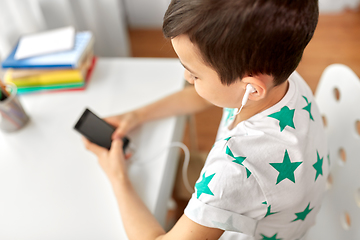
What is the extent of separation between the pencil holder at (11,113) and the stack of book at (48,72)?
9cm

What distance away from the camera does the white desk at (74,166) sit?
2.09 ft

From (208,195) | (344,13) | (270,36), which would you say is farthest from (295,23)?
(344,13)

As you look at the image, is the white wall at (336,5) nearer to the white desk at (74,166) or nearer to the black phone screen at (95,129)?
the white desk at (74,166)

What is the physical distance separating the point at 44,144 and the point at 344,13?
2.31 m

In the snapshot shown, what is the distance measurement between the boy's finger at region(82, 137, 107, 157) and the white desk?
0.03 m

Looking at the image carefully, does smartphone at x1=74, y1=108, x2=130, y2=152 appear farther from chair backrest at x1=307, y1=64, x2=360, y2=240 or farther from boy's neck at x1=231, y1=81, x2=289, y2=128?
chair backrest at x1=307, y1=64, x2=360, y2=240

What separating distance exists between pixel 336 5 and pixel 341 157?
1.97 m

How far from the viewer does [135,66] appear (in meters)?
0.98

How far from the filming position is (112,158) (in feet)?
2.27

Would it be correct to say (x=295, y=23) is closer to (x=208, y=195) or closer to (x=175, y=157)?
(x=208, y=195)

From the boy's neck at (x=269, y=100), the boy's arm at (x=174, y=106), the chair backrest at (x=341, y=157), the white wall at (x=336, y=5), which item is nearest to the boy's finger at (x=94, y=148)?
the boy's arm at (x=174, y=106)

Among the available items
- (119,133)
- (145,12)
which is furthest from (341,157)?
(145,12)

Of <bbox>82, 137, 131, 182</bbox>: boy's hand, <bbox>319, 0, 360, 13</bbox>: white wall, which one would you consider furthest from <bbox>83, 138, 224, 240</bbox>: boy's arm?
<bbox>319, 0, 360, 13</bbox>: white wall

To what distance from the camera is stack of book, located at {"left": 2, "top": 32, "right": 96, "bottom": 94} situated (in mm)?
894
